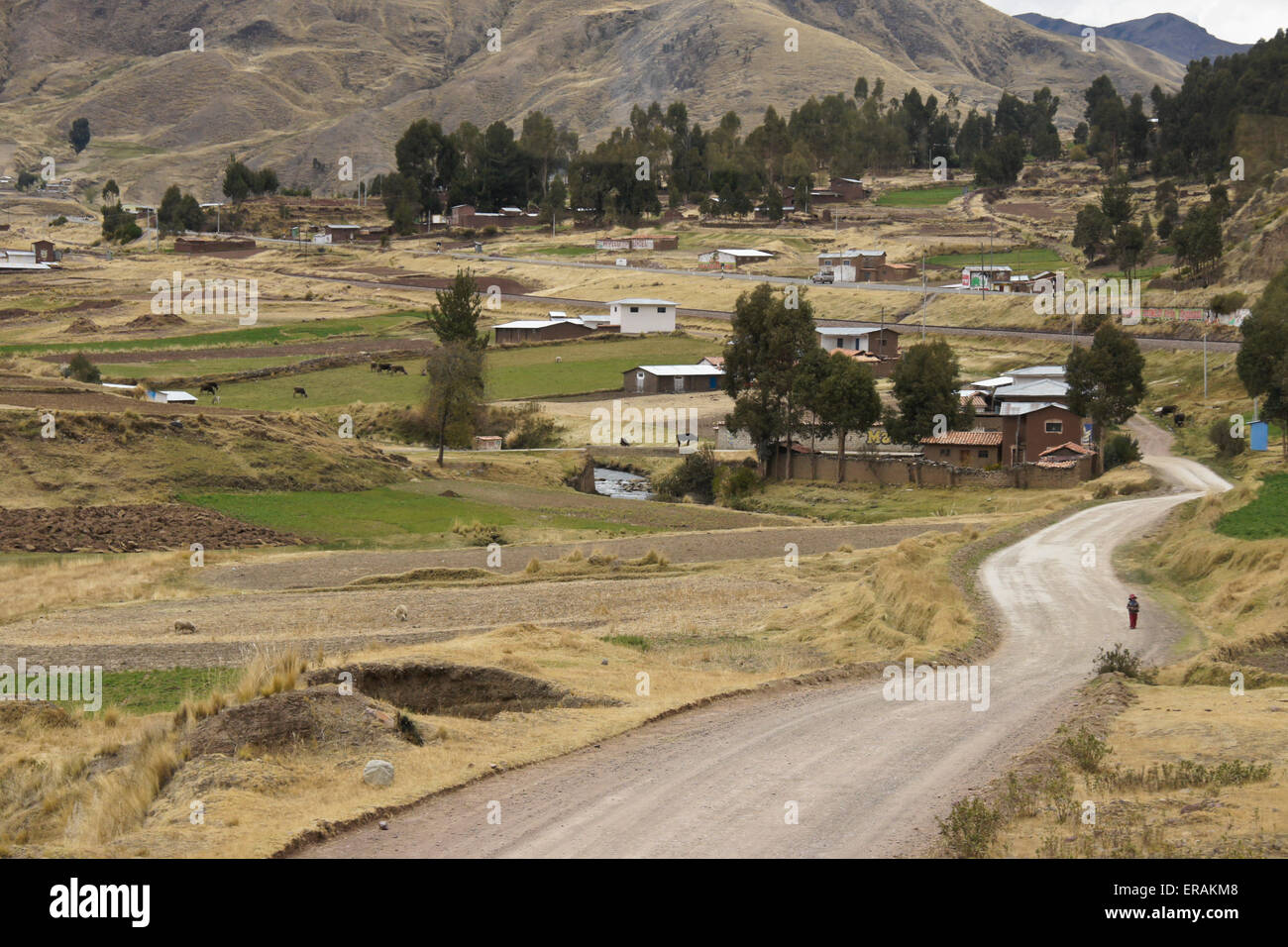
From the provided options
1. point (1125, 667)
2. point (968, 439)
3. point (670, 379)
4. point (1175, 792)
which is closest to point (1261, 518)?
point (1125, 667)

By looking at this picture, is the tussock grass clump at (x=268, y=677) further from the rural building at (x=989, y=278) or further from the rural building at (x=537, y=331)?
the rural building at (x=989, y=278)

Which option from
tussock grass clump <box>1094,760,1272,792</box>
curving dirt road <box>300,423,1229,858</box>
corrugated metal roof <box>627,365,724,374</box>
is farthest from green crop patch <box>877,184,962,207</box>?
tussock grass clump <box>1094,760,1272,792</box>

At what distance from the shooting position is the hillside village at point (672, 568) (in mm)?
15789

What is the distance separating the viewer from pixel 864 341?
101250mm

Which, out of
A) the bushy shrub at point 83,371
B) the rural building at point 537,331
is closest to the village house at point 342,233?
the rural building at point 537,331

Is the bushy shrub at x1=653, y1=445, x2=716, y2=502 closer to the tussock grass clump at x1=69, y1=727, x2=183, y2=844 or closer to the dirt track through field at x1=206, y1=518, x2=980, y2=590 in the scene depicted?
the dirt track through field at x1=206, y1=518, x2=980, y2=590

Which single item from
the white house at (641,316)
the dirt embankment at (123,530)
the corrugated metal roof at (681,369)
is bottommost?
the dirt embankment at (123,530)

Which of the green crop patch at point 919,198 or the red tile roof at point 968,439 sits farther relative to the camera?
the green crop patch at point 919,198

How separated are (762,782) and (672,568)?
25.8 metres

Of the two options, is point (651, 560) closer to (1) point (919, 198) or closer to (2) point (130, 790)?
(2) point (130, 790)

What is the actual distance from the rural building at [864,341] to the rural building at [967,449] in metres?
29.8

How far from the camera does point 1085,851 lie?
43.3 feet

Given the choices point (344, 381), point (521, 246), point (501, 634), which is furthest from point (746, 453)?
point (521, 246)

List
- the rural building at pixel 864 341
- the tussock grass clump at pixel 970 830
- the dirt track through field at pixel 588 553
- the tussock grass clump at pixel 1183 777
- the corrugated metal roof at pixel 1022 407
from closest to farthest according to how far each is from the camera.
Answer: the tussock grass clump at pixel 970 830, the tussock grass clump at pixel 1183 777, the dirt track through field at pixel 588 553, the corrugated metal roof at pixel 1022 407, the rural building at pixel 864 341
